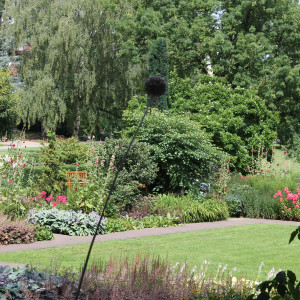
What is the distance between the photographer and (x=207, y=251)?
8.66 m

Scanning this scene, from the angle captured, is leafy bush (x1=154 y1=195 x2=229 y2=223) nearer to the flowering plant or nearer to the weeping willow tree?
the flowering plant

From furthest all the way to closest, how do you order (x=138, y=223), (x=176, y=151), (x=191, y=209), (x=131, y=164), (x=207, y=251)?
(x=176, y=151) < (x=131, y=164) < (x=191, y=209) < (x=138, y=223) < (x=207, y=251)

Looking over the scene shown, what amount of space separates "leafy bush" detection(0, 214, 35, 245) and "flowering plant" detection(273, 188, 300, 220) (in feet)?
23.7

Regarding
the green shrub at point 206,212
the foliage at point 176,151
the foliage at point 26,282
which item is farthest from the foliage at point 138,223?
the foliage at point 26,282

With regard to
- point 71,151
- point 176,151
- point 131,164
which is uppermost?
point 176,151

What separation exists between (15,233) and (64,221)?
4.50 ft

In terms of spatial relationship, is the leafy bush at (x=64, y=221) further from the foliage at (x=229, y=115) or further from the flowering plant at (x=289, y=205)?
the foliage at (x=229, y=115)

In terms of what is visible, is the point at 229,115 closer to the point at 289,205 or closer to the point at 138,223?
the point at 289,205

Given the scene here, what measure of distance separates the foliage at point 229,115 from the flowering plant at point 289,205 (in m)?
5.14

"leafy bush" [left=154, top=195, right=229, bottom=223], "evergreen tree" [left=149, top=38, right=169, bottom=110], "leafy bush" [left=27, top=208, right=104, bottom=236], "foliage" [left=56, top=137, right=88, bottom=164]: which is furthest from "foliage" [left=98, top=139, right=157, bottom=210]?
"foliage" [left=56, top=137, right=88, bottom=164]

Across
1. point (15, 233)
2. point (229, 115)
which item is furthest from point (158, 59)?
point (15, 233)

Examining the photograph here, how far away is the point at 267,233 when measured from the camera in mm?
10953

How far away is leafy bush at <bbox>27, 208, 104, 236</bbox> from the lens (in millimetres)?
9883

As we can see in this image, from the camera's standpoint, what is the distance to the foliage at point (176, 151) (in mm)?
13906
